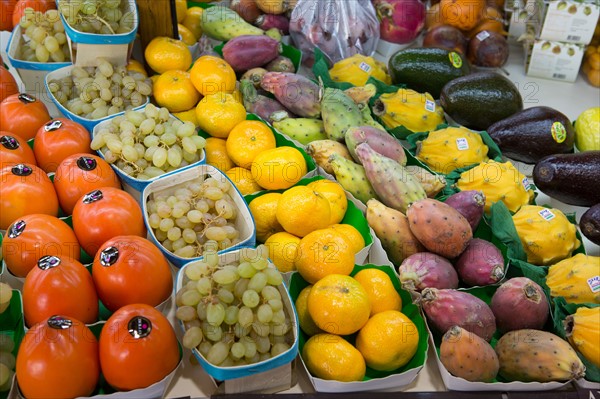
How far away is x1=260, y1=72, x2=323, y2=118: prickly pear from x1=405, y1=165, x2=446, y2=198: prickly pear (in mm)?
385

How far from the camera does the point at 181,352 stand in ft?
3.67

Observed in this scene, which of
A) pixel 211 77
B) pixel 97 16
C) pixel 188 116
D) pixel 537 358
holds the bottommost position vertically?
pixel 537 358

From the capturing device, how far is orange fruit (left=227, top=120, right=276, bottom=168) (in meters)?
1.55

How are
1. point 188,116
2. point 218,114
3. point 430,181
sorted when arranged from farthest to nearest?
point 188,116 → point 218,114 → point 430,181

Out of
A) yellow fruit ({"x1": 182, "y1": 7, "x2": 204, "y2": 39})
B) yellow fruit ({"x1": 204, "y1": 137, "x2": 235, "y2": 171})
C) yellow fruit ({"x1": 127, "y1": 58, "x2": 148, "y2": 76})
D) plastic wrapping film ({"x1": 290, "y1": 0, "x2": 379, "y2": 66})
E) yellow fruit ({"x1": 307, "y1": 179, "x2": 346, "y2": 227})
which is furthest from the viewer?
yellow fruit ({"x1": 182, "y1": 7, "x2": 204, "y2": 39})

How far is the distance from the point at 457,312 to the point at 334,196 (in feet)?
1.35

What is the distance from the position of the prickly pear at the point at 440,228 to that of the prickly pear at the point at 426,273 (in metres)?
0.03

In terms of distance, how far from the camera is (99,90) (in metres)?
1.66

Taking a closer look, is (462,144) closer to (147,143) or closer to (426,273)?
(426,273)

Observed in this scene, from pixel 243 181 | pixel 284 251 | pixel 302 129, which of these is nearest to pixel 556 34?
pixel 302 129

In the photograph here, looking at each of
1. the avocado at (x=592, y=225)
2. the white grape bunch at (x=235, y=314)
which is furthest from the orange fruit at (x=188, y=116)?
the avocado at (x=592, y=225)

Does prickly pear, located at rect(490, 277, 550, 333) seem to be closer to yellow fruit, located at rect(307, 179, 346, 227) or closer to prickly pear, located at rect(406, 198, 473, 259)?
prickly pear, located at rect(406, 198, 473, 259)

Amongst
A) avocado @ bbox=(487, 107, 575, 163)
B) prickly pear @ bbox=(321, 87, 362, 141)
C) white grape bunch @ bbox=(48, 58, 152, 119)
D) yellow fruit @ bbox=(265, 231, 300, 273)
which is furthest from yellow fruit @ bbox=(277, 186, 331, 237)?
avocado @ bbox=(487, 107, 575, 163)

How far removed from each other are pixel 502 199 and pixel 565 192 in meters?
0.20
